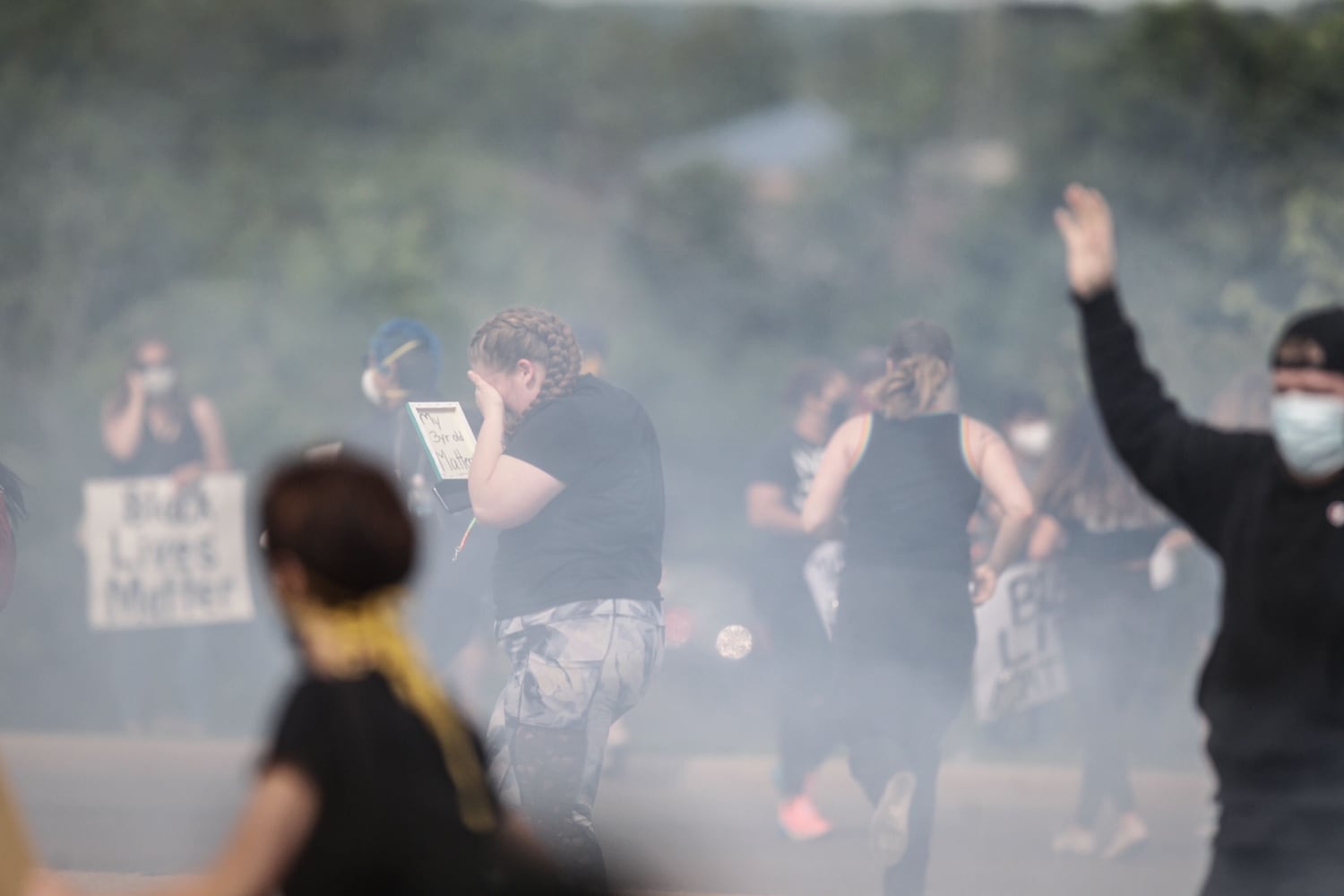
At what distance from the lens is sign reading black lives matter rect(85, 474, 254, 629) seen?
25.7 feet

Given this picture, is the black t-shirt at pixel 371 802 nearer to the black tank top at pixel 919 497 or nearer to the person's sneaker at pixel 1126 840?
the black tank top at pixel 919 497

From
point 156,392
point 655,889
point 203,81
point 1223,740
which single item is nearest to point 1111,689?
point 655,889

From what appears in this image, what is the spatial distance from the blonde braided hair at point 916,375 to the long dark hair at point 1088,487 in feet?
4.15

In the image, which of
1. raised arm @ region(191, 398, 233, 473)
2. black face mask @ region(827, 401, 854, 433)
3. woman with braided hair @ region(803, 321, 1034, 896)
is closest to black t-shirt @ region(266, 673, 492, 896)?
woman with braided hair @ region(803, 321, 1034, 896)

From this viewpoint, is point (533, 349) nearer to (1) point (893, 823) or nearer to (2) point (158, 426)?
(1) point (893, 823)

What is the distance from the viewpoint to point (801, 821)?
602 cm

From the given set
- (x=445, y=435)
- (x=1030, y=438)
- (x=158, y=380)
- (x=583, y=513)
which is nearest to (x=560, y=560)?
(x=583, y=513)

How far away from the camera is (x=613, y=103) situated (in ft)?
49.0

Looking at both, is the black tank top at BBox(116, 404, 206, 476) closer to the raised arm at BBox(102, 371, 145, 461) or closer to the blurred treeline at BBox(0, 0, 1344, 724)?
the raised arm at BBox(102, 371, 145, 461)

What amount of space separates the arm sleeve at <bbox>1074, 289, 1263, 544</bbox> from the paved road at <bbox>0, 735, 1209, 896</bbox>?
101 inches

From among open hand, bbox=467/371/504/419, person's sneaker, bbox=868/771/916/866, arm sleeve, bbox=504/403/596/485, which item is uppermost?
open hand, bbox=467/371/504/419

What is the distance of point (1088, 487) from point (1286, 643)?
337 cm

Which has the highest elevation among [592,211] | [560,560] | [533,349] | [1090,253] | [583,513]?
[592,211]

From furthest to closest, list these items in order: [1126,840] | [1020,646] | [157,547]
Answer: [157,547]
[1020,646]
[1126,840]
